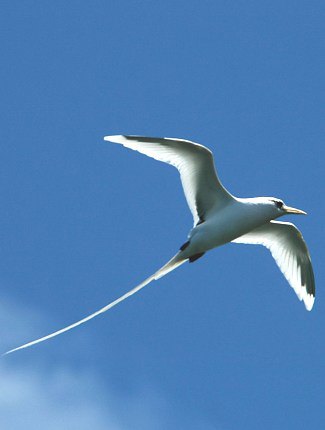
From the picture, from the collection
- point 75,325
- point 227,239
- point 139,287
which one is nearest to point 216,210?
point 227,239

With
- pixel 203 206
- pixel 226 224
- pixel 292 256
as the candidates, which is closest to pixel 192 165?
pixel 203 206

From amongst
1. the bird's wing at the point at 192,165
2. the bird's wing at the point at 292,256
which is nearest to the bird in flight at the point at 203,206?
the bird's wing at the point at 192,165

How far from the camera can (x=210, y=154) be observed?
55.6ft

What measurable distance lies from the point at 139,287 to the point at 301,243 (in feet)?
13.9

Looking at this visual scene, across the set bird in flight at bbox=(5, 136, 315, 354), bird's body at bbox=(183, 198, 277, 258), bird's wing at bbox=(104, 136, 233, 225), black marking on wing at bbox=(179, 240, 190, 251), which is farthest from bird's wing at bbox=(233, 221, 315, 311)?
black marking on wing at bbox=(179, 240, 190, 251)

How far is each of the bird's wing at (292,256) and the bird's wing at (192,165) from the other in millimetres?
2541

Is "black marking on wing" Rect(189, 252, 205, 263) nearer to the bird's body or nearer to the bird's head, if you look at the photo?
the bird's body

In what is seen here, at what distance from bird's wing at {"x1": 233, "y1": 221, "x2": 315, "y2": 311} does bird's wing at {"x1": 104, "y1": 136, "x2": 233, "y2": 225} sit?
8.34 ft

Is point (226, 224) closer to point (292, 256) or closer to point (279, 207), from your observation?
point (279, 207)

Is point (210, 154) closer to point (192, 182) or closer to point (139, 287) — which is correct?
point (192, 182)

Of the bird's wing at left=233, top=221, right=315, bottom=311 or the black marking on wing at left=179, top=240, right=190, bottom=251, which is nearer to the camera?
the black marking on wing at left=179, top=240, right=190, bottom=251

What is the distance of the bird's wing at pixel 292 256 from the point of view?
19.9 meters

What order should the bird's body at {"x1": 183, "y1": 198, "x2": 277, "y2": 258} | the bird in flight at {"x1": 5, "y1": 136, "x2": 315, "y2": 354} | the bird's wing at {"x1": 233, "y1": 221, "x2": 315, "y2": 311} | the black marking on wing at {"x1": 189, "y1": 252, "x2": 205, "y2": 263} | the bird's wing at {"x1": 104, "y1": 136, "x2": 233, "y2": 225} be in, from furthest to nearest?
the bird's wing at {"x1": 233, "y1": 221, "x2": 315, "y2": 311} < the black marking on wing at {"x1": 189, "y1": 252, "x2": 205, "y2": 263} < the bird's body at {"x1": 183, "y1": 198, "x2": 277, "y2": 258} < the bird in flight at {"x1": 5, "y1": 136, "x2": 315, "y2": 354} < the bird's wing at {"x1": 104, "y1": 136, "x2": 233, "y2": 225}

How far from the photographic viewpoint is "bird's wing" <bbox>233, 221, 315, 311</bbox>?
785 inches
